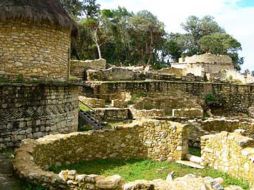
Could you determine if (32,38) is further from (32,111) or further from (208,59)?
(208,59)

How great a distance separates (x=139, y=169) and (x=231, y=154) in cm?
226

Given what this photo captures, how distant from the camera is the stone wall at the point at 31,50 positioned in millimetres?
15617

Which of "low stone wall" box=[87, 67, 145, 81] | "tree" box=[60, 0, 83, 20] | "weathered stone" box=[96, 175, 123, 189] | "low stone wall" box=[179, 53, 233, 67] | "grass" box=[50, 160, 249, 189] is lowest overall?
"grass" box=[50, 160, 249, 189]

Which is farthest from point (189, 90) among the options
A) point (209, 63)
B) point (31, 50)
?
point (31, 50)

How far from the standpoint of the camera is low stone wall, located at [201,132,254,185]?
9.38 meters

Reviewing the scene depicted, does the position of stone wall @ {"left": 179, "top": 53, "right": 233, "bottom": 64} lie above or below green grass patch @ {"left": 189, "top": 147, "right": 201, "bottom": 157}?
above

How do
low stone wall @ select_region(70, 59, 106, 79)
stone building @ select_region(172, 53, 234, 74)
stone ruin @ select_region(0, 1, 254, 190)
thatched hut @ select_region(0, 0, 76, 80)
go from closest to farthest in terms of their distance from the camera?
stone ruin @ select_region(0, 1, 254, 190), thatched hut @ select_region(0, 0, 76, 80), low stone wall @ select_region(70, 59, 106, 79), stone building @ select_region(172, 53, 234, 74)

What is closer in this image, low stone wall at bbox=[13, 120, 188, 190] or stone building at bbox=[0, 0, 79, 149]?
low stone wall at bbox=[13, 120, 188, 190]

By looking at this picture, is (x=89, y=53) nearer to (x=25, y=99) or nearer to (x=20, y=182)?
(x=25, y=99)

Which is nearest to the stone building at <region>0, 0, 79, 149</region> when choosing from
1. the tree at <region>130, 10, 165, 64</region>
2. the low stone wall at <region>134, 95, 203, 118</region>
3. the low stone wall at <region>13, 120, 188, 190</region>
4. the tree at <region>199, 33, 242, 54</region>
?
the low stone wall at <region>13, 120, 188, 190</region>

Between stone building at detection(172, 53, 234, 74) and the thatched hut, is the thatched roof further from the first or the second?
stone building at detection(172, 53, 234, 74)

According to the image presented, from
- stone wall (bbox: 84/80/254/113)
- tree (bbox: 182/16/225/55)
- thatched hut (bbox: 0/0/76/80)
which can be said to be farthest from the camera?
tree (bbox: 182/16/225/55)

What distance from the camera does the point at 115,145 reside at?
11.4 metres

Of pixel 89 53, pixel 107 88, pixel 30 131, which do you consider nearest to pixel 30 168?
→ pixel 30 131
